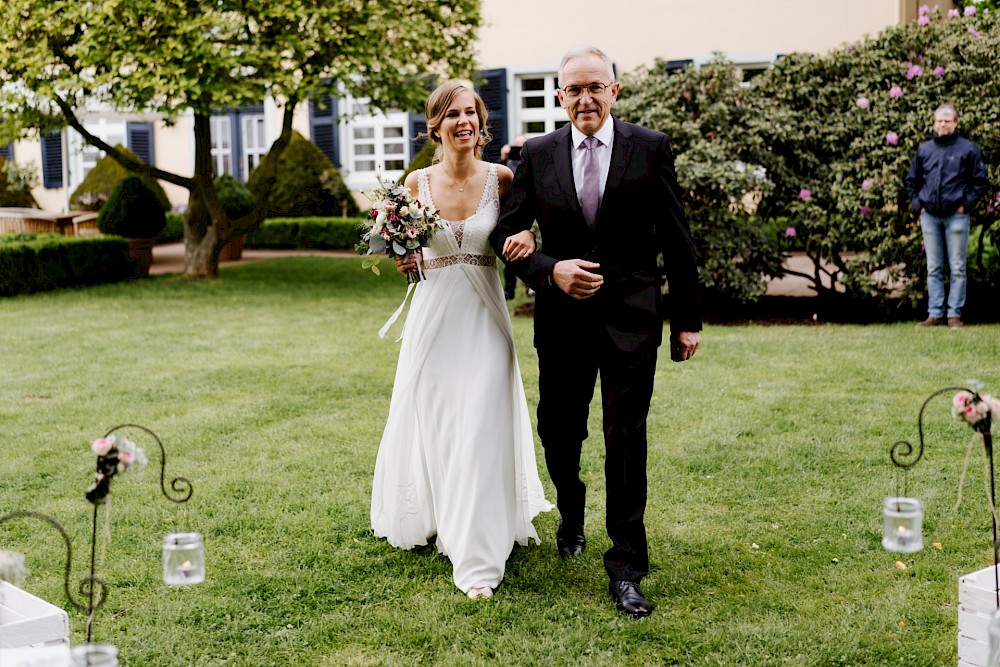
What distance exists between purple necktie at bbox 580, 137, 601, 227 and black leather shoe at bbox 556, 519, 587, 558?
1.32 meters

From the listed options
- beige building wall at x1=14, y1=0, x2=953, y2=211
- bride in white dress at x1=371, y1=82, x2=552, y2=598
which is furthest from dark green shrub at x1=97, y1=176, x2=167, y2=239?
bride in white dress at x1=371, y1=82, x2=552, y2=598

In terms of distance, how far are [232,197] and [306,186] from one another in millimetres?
3332

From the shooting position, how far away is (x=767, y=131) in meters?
10.8

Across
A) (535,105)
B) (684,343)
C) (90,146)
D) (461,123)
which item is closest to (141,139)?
(90,146)

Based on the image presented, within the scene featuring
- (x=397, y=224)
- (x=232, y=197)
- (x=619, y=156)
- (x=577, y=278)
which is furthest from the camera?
(x=232, y=197)

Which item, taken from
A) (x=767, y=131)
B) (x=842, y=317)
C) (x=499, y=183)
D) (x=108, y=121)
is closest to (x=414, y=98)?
(x=767, y=131)

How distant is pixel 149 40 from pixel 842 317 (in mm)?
8257

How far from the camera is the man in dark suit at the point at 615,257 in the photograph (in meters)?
3.79

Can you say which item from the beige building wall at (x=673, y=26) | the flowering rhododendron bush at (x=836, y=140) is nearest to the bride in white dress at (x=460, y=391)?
the flowering rhododendron bush at (x=836, y=140)

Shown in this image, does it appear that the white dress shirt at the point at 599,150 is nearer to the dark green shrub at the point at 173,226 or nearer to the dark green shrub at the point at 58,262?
the dark green shrub at the point at 58,262

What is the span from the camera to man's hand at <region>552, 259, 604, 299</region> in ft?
12.1

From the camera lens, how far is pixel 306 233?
19.7 meters

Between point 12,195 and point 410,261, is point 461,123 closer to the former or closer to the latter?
point 410,261

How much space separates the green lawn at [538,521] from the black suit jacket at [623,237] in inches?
40.9
